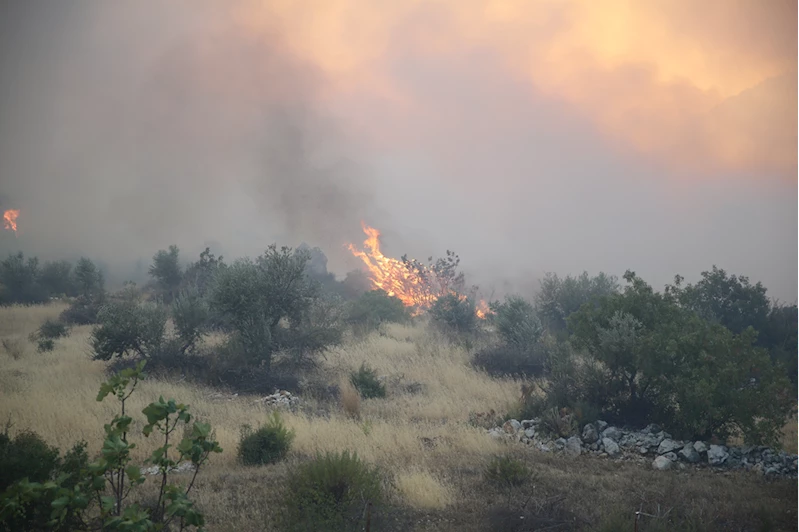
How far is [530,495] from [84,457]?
6.33 metres

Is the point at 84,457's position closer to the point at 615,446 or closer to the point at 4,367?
the point at 615,446

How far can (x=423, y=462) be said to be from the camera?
9.04m

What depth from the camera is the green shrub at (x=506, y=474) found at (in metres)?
8.02

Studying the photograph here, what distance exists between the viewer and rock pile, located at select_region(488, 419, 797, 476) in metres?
9.07

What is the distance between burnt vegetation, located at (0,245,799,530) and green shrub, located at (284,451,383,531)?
0.07ft

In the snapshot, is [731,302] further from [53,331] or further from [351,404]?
[53,331]

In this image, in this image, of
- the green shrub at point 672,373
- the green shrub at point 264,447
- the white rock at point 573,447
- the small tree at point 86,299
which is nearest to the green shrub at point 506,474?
the white rock at point 573,447

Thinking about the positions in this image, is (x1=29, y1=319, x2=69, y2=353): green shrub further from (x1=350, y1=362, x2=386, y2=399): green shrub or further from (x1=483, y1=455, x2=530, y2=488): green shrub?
(x1=483, y1=455, x2=530, y2=488): green shrub

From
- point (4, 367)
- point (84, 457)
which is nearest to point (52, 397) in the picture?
point (4, 367)

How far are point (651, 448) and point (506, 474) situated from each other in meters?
4.06

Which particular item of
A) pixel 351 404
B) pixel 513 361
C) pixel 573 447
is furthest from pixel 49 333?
pixel 573 447

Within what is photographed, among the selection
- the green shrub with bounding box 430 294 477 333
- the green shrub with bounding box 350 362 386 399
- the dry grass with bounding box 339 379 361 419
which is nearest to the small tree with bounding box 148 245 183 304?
the green shrub with bounding box 430 294 477 333

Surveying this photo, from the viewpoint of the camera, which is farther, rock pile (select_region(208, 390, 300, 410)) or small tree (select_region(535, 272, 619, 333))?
small tree (select_region(535, 272, 619, 333))

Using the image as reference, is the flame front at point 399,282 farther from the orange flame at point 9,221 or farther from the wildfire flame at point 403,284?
the orange flame at point 9,221
